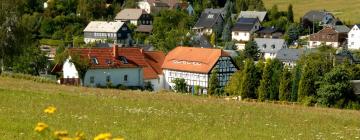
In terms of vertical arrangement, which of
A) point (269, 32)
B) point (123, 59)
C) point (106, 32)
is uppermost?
point (269, 32)

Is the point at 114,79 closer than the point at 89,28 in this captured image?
Yes

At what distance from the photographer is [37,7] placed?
412 ft

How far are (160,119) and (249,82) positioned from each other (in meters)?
37.8

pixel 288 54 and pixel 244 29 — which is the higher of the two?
pixel 244 29

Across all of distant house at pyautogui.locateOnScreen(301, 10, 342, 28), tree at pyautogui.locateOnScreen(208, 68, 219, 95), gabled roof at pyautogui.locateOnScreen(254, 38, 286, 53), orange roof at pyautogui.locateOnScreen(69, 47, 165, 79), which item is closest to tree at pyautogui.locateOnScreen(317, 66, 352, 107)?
tree at pyautogui.locateOnScreen(208, 68, 219, 95)

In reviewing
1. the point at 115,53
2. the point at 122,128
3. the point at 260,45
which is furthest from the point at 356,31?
the point at 122,128

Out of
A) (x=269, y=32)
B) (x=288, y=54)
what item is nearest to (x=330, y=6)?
(x=269, y=32)

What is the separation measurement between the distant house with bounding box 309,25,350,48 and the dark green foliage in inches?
1957

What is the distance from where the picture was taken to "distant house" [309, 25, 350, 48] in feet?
370

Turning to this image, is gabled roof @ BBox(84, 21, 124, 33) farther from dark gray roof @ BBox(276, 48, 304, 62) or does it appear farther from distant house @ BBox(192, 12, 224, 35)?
dark gray roof @ BBox(276, 48, 304, 62)

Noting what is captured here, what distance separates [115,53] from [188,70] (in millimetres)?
9947

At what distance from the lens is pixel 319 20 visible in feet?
446

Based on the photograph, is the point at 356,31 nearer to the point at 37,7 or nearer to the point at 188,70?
the point at 188,70

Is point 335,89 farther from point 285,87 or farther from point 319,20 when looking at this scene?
point 319,20
